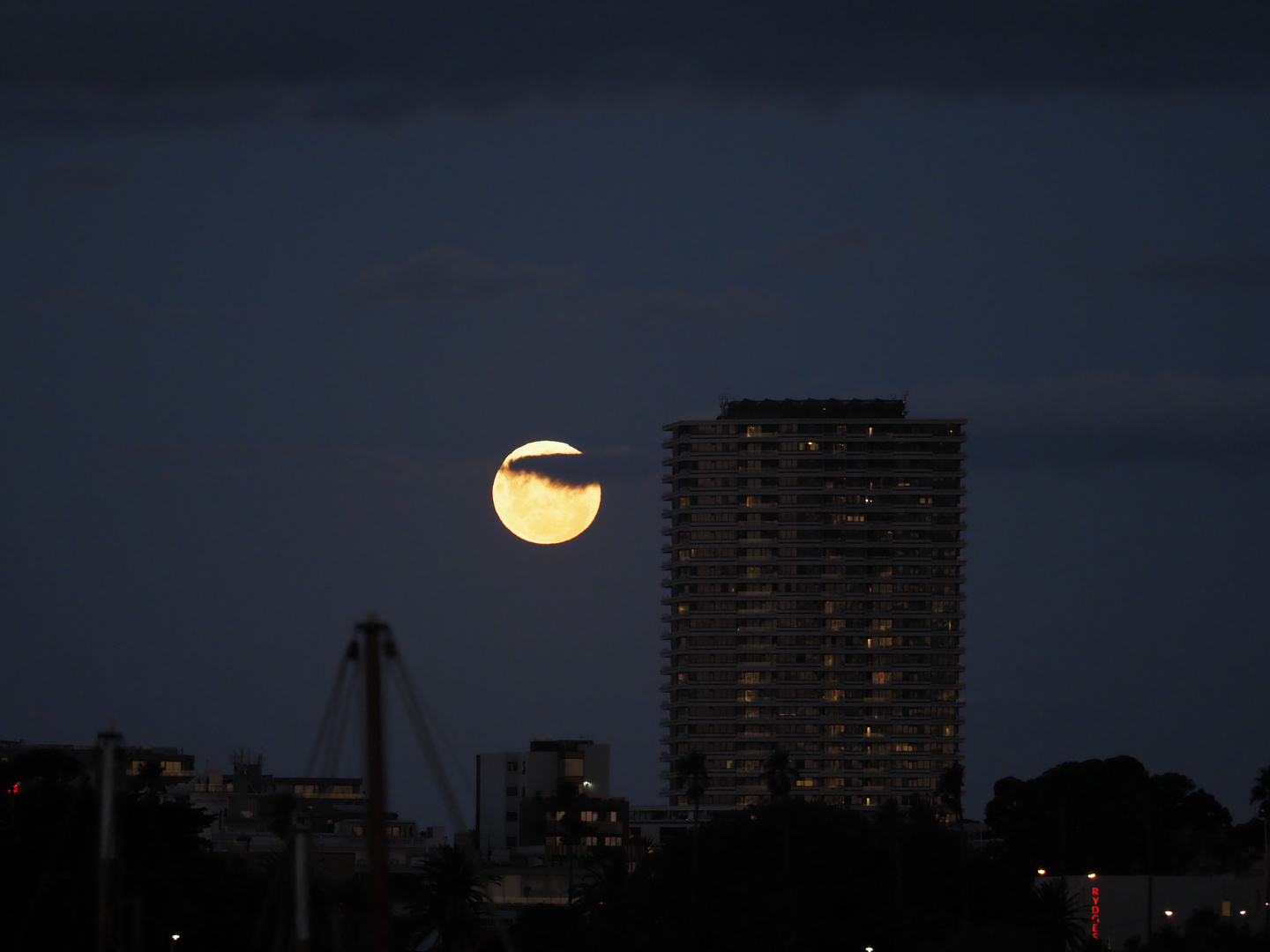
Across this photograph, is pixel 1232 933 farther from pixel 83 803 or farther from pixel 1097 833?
pixel 1097 833

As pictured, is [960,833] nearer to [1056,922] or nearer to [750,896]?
[1056,922]

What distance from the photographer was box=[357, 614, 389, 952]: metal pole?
37375 millimetres

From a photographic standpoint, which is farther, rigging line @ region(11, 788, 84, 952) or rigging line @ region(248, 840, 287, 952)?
rigging line @ region(11, 788, 84, 952)

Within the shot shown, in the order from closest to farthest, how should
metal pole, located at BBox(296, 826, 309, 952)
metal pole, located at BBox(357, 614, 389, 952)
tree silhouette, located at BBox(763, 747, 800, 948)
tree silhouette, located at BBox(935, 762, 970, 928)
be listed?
metal pole, located at BBox(357, 614, 389, 952) → metal pole, located at BBox(296, 826, 309, 952) → tree silhouette, located at BBox(763, 747, 800, 948) → tree silhouette, located at BBox(935, 762, 970, 928)

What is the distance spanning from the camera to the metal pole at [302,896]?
1655 inches

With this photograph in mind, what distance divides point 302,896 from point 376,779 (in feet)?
21.0

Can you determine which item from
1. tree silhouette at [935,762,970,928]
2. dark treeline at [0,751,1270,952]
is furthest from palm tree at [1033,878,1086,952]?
tree silhouette at [935,762,970,928]

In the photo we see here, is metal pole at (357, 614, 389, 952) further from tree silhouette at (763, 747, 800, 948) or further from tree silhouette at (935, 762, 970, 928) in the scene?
tree silhouette at (935, 762, 970, 928)

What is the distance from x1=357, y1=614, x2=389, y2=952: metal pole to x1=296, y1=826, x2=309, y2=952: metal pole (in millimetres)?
4359

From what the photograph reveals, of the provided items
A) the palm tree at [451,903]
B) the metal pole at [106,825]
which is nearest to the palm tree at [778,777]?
the palm tree at [451,903]

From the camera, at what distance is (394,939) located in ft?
373

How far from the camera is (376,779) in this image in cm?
3831

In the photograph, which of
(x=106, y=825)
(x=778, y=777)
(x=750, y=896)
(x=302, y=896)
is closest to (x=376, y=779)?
(x=302, y=896)

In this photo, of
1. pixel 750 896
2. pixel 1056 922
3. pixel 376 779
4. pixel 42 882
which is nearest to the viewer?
pixel 376 779
